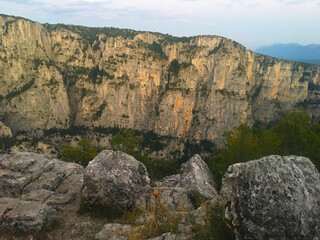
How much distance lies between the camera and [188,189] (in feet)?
47.2

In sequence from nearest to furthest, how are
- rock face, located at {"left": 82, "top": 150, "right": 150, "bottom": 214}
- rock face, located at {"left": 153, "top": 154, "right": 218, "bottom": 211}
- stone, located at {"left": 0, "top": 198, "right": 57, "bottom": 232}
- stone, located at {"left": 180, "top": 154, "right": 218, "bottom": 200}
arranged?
stone, located at {"left": 0, "top": 198, "right": 57, "bottom": 232}
rock face, located at {"left": 82, "top": 150, "right": 150, "bottom": 214}
rock face, located at {"left": 153, "top": 154, "right": 218, "bottom": 211}
stone, located at {"left": 180, "top": 154, "right": 218, "bottom": 200}

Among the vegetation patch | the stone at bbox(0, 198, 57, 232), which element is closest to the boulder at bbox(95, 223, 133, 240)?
the stone at bbox(0, 198, 57, 232)

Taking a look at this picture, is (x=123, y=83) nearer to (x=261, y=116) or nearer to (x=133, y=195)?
(x=261, y=116)

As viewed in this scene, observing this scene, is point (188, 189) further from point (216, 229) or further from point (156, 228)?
point (216, 229)

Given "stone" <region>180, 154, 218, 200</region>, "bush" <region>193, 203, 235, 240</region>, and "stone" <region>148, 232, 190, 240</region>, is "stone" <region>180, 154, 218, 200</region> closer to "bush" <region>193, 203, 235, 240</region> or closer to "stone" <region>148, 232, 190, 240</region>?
"bush" <region>193, 203, 235, 240</region>

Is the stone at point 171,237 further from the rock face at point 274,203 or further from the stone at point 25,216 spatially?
the stone at point 25,216

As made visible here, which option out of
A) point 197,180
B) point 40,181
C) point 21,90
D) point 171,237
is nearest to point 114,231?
point 171,237

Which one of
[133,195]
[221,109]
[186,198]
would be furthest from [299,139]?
[221,109]

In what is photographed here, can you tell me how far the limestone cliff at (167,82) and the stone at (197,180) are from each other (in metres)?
89.5

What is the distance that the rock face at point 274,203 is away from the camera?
5.13 meters

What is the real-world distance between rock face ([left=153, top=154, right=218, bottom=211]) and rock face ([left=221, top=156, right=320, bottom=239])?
14.4 feet

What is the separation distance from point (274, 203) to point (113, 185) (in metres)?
6.70

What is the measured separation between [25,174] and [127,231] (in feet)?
33.9

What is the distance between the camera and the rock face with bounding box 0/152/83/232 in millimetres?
8211
